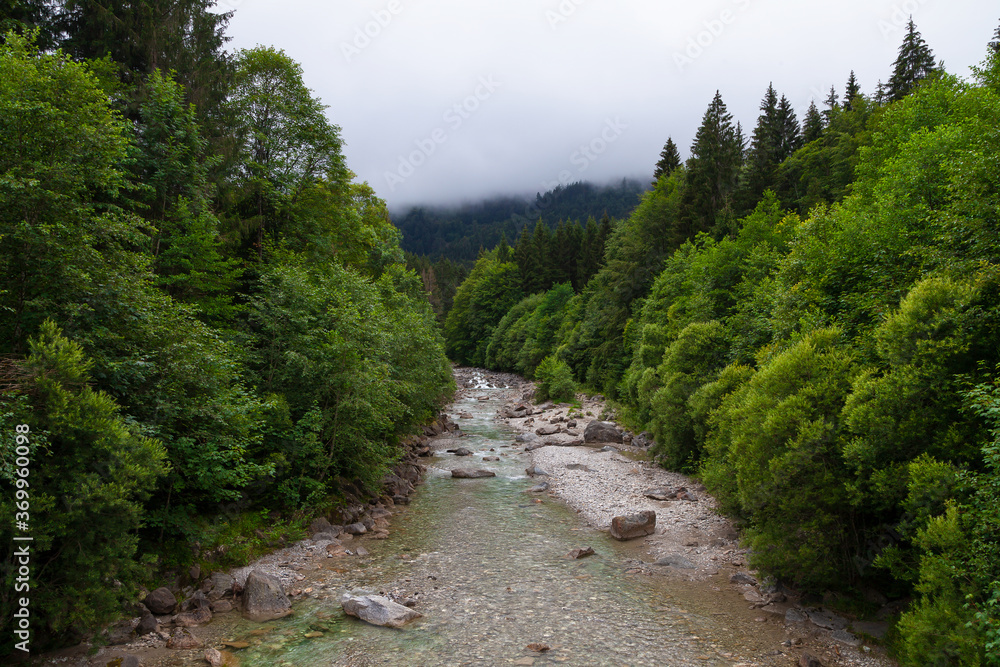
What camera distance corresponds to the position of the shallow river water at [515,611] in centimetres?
1122

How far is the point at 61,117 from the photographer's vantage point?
11094mm

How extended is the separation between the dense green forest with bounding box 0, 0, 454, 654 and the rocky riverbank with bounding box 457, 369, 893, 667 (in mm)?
9659

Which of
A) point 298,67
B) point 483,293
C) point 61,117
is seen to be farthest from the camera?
point 483,293

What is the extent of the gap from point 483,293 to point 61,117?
87333 mm

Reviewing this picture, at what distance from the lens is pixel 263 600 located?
43.1 ft

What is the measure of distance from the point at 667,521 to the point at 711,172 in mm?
44640

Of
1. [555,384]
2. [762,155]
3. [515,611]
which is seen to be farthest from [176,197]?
[762,155]

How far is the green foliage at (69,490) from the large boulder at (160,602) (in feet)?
8.04

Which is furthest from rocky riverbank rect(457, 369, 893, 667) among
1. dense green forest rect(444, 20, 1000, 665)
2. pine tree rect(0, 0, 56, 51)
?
pine tree rect(0, 0, 56, 51)

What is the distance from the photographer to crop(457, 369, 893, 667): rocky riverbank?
1155cm

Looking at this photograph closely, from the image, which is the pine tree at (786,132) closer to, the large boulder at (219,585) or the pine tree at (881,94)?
the pine tree at (881,94)

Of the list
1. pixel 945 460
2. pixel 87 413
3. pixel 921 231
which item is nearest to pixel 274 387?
pixel 87 413

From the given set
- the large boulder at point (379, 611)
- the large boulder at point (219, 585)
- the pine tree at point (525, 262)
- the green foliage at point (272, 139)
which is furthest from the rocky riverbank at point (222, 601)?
the pine tree at point (525, 262)

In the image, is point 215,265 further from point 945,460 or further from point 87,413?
point 945,460
